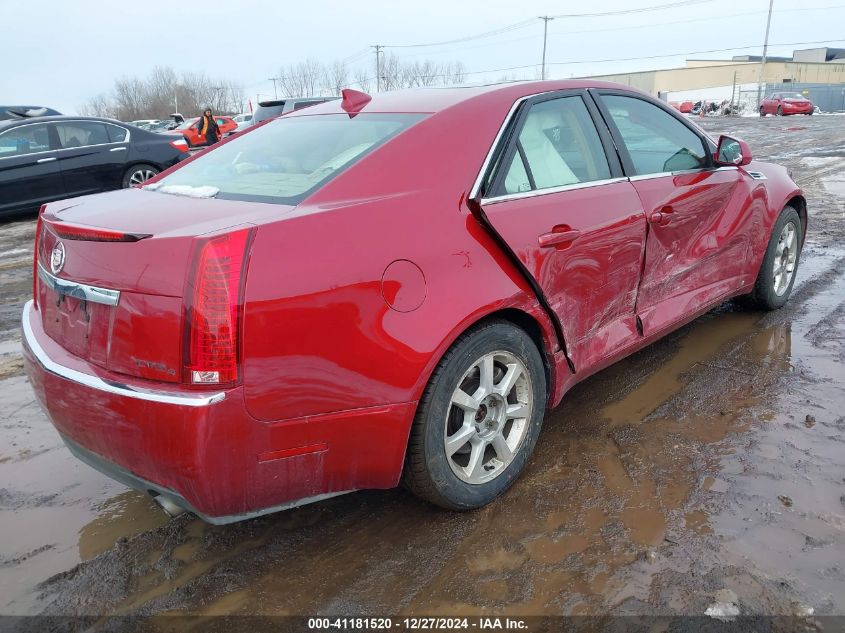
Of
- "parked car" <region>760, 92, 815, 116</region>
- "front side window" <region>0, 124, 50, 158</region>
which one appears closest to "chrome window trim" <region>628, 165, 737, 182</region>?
"front side window" <region>0, 124, 50, 158</region>

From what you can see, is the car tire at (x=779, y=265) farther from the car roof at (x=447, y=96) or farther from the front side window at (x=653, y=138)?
the car roof at (x=447, y=96)

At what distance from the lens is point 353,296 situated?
6.77 ft

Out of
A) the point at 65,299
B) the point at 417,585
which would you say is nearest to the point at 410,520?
the point at 417,585

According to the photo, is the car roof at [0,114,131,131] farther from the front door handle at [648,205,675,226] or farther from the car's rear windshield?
the front door handle at [648,205,675,226]

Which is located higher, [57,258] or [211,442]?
[57,258]

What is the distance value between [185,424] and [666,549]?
1.65 meters

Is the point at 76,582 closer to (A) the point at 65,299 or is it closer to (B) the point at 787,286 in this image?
(A) the point at 65,299

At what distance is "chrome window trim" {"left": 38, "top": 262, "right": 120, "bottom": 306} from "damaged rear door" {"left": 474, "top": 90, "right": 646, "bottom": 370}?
129 cm

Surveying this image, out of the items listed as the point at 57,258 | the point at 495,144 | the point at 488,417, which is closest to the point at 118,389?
A: the point at 57,258

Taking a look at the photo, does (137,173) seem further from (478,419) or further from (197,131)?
(197,131)

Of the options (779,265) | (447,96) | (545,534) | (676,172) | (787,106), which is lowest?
(787,106)

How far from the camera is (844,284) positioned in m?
5.26

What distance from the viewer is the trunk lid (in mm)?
1926

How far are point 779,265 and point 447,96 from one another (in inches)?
119
